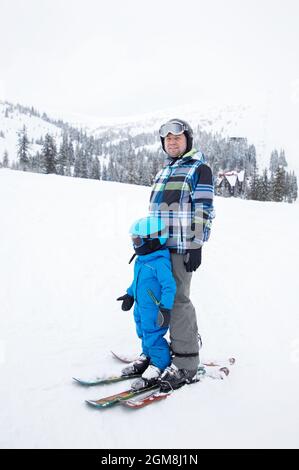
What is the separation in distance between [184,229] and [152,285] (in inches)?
25.1

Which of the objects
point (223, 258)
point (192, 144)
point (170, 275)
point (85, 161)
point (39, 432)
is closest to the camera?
point (39, 432)

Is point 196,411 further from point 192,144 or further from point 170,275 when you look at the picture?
point 192,144

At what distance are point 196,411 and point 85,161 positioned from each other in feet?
242

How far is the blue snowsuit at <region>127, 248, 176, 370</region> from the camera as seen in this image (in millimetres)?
3254

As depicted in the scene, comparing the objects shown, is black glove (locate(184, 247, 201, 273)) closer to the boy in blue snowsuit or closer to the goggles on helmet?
the boy in blue snowsuit

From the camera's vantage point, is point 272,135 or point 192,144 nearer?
point 192,144

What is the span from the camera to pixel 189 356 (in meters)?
3.41

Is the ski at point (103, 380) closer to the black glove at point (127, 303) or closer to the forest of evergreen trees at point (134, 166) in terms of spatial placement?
the black glove at point (127, 303)

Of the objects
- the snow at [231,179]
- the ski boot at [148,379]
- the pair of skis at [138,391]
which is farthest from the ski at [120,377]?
the snow at [231,179]

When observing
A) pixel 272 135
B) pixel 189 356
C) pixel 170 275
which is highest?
pixel 272 135

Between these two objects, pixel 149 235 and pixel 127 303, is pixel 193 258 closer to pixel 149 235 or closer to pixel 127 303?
pixel 149 235

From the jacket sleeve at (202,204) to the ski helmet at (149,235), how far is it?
32 cm
